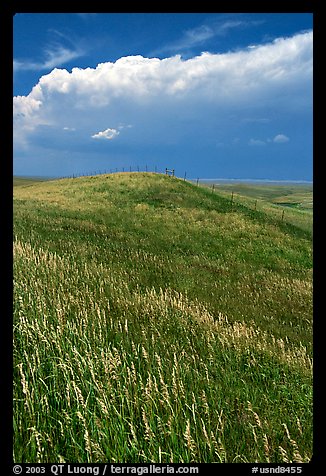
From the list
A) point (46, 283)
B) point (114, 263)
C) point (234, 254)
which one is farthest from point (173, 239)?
point (46, 283)

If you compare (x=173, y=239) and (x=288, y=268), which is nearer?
(x=288, y=268)

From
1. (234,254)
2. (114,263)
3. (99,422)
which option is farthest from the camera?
(234,254)

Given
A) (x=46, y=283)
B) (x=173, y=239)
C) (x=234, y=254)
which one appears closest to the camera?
(x=46, y=283)

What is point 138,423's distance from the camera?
2934mm

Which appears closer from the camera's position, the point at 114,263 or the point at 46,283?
the point at 46,283
